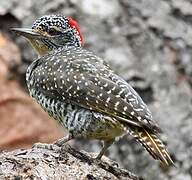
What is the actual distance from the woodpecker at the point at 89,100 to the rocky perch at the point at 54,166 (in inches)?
11.0

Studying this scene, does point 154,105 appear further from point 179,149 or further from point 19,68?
point 19,68

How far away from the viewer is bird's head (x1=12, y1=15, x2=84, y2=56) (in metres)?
10.2

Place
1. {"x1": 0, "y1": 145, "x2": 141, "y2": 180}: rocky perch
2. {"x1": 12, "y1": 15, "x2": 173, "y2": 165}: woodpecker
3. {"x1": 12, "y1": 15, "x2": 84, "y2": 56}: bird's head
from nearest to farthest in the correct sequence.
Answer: {"x1": 0, "y1": 145, "x2": 141, "y2": 180}: rocky perch → {"x1": 12, "y1": 15, "x2": 173, "y2": 165}: woodpecker → {"x1": 12, "y1": 15, "x2": 84, "y2": 56}: bird's head

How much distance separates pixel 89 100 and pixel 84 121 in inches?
7.2

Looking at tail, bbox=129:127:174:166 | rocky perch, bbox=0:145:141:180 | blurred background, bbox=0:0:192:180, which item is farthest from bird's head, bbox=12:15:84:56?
blurred background, bbox=0:0:192:180

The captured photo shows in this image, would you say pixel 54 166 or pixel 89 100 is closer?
pixel 54 166

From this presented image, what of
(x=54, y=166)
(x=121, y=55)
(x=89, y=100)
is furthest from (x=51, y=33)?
(x=121, y=55)

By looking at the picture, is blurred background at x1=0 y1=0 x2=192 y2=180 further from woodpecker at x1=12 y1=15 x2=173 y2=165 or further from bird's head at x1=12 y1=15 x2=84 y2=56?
woodpecker at x1=12 y1=15 x2=173 y2=165

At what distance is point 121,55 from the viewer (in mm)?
13188

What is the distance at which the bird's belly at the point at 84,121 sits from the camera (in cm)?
905

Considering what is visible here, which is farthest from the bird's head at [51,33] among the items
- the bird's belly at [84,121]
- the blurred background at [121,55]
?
the blurred background at [121,55]

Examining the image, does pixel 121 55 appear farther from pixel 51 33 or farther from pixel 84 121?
pixel 84 121

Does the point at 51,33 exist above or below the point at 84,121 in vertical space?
above

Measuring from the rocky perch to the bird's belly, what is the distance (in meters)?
0.20
